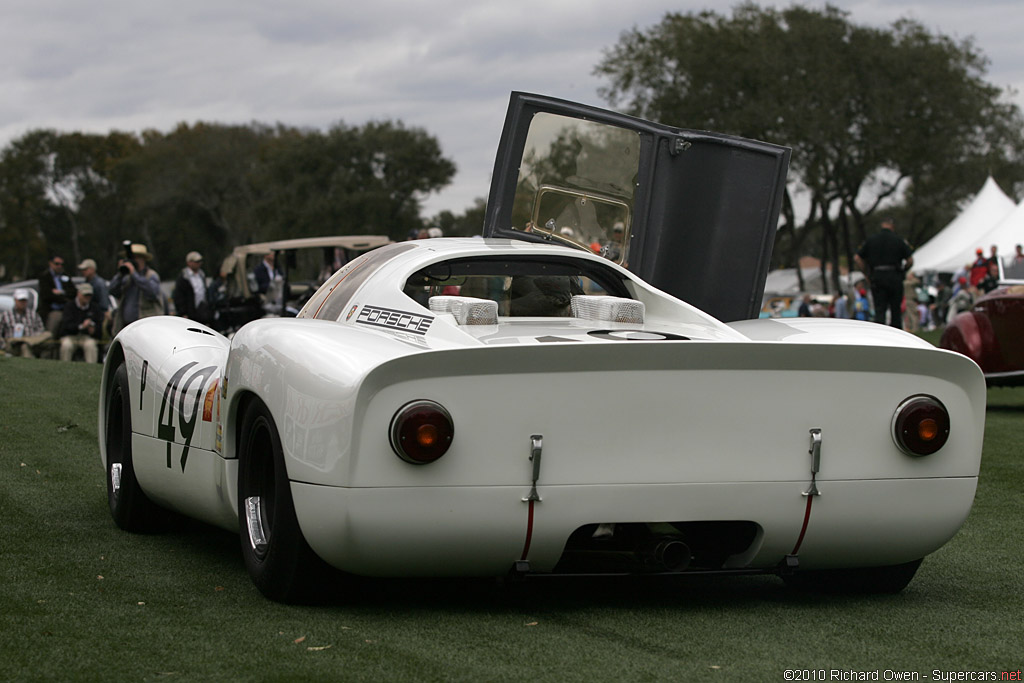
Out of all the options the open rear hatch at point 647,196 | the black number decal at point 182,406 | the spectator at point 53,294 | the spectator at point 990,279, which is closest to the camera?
the black number decal at point 182,406

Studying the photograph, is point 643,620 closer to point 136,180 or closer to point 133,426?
point 133,426

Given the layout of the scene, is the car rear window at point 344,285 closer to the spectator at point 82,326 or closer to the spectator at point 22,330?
the spectator at point 82,326

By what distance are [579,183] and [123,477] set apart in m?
2.64

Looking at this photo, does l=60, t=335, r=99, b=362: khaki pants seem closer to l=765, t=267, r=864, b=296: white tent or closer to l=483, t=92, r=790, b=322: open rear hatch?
l=483, t=92, r=790, b=322: open rear hatch

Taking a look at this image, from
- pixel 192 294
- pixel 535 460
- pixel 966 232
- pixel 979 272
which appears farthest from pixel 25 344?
pixel 966 232

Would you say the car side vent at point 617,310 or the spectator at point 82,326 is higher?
the car side vent at point 617,310

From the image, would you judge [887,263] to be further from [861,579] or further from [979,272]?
[861,579]

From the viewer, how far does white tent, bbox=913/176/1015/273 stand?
35.7 metres

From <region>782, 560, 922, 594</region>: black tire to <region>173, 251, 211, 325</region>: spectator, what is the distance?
11918mm

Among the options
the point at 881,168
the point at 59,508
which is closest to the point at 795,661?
the point at 59,508

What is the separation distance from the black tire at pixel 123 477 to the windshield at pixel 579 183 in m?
2.03

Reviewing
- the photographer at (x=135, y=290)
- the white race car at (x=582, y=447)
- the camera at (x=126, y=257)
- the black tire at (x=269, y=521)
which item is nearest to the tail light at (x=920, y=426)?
the white race car at (x=582, y=447)

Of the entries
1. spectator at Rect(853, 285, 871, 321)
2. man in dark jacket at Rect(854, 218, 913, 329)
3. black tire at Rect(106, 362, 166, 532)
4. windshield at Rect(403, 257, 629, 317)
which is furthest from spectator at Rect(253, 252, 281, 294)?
windshield at Rect(403, 257, 629, 317)

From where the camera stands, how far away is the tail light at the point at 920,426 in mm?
3850
